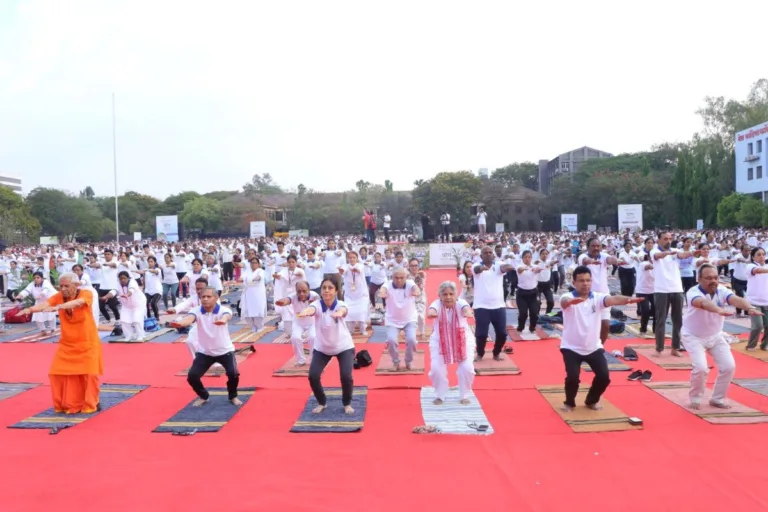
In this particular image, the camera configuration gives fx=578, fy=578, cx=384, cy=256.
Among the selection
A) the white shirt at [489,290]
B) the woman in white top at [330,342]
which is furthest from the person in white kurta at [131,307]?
the white shirt at [489,290]

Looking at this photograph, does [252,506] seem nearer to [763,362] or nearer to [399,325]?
[399,325]

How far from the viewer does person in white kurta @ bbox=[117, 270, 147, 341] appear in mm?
10891

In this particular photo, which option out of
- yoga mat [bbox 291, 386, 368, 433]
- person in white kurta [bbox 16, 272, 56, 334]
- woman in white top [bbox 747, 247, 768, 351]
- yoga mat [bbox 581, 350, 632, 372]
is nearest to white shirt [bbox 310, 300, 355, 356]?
yoga mat [bbox 291, 386, 368, 433]

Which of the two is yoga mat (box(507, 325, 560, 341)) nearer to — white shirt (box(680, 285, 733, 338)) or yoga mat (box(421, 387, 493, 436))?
A: yoga mat (box(421, 387, 493, 436))

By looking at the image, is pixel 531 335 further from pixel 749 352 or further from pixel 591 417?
pixel 591 417

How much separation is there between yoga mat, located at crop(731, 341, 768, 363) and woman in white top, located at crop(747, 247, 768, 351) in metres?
0.10

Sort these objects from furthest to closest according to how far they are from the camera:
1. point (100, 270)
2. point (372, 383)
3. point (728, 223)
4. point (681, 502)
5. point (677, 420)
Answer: point (728, 223)
point (100, 270)
point (372, 383)
point (677, 420)
point (681, 502)

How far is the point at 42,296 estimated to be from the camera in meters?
11.6

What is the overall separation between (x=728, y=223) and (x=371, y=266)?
34000mm

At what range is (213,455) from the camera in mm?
5254

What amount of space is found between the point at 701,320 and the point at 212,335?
542 centimetres

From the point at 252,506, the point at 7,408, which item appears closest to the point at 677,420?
the point at 252,506

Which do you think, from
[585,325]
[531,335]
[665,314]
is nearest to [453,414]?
[585,325]

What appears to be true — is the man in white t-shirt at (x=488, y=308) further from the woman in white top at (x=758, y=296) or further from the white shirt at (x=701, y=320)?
the woman in white top at (x=758, y=296)
